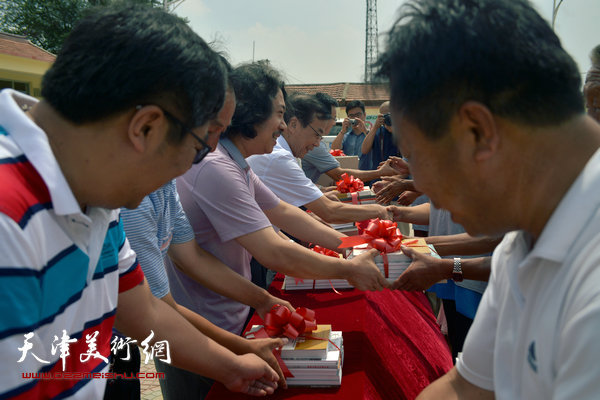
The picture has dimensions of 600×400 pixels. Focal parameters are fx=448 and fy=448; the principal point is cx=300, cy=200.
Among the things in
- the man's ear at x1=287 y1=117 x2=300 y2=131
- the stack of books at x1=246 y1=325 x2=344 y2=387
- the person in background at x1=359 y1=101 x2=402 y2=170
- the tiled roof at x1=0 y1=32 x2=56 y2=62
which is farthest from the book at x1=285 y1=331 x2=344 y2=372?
the tiled roof at x1=0 y1=32 x2=56 y2=62

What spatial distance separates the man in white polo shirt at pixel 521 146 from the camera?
2.48ft

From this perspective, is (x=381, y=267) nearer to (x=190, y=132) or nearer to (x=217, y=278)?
(x=217, y=278)

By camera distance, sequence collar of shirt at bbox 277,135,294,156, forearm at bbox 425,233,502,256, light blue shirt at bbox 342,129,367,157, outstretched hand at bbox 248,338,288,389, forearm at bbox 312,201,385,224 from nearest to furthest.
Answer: outstretched hand at bbox 248,338,288,389, forearm at bbox 425,233,502,256, forearm at bbox 312,201,385,224, collar of shirt at bbox 277,135,294,156, light blue shirt at bbox 342,129,367,157

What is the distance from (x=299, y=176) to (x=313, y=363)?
2.20 m

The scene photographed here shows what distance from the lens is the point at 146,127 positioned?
3.57 ft

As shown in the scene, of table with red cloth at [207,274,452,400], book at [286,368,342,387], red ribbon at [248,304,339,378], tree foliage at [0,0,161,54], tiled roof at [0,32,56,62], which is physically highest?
tree foliage at [0,0,161,54]

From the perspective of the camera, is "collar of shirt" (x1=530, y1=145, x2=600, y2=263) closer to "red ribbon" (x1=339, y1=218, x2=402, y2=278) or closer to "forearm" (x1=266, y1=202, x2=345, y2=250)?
"red ribbon" (x1=339, y1=218, x2=402, y2=278)

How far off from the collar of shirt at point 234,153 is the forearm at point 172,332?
1.01 m

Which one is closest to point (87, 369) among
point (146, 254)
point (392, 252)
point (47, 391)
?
point (47, 391)

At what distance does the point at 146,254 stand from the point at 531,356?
131 cm

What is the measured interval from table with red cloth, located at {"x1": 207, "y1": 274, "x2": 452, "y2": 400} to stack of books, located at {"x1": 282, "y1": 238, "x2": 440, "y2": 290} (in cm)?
4

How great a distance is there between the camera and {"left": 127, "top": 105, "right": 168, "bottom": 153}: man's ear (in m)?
1.05

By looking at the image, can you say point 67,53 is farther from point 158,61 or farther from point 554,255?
point 554,255

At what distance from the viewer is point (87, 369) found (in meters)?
1.13
